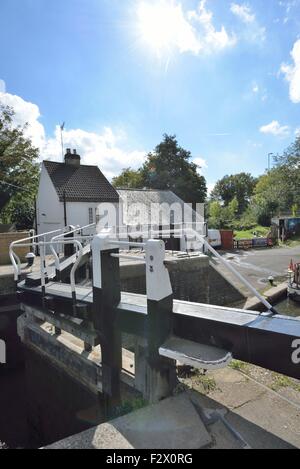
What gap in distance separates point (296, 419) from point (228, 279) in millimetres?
9358

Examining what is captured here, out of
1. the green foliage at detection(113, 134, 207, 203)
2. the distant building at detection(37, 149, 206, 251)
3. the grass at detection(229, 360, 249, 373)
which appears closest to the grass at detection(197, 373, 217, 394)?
the grass at detection(229, 360, 249, 373)

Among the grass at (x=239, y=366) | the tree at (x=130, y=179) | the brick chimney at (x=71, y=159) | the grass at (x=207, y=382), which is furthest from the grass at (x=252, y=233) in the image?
the grass at (x=207, y=382)

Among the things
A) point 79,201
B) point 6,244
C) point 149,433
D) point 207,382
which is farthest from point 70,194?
point 149,433

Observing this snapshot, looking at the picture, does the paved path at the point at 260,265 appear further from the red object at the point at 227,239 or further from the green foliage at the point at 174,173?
the green foliage at the point at 174,173

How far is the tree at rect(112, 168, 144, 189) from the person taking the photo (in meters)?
42.8

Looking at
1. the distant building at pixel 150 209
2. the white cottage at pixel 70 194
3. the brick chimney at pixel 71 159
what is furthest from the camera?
the distant building at pixel 150 209

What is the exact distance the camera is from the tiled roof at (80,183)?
1998 cm

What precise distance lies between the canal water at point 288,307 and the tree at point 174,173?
26.8 m

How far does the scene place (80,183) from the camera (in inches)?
834

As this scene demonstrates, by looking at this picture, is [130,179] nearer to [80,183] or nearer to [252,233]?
[252,233]

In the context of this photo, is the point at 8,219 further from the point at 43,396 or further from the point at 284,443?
the point at 284,443

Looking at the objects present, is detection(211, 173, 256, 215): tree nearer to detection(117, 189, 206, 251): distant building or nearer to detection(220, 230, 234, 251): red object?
detection(117, 189, 206, 251): distant building

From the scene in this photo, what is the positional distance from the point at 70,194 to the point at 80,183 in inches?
71.4
